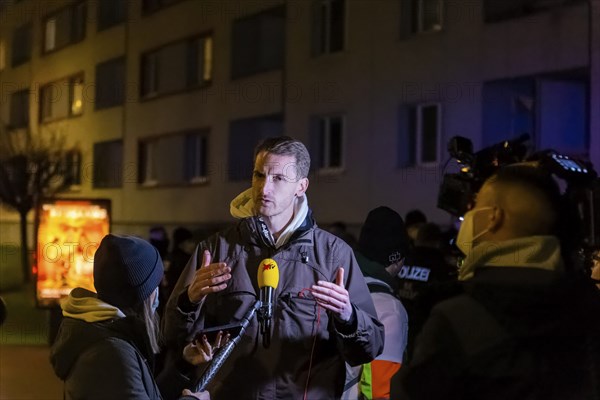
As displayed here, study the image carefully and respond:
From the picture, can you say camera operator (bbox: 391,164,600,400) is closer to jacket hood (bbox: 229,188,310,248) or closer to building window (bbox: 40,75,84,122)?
jacket hood (bbox: 229,188,310,248)

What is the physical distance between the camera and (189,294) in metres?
3.06

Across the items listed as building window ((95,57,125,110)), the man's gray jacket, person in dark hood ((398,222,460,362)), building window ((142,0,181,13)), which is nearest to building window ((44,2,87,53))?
building window ((95,57,125,110))

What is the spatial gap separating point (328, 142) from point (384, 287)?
42.4 ft

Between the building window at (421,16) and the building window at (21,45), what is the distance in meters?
16.4

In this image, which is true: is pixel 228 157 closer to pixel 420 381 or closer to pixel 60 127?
pixel 60 127

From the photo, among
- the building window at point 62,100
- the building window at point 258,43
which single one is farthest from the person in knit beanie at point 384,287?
the building window at point 62,100

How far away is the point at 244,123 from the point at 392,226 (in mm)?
15626

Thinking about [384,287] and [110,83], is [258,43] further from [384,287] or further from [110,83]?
[384,287]

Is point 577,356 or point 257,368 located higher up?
point 577,356

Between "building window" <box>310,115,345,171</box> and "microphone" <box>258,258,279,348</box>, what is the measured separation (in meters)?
13.0

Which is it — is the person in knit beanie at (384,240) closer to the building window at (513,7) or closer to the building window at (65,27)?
the building window at (513,7)

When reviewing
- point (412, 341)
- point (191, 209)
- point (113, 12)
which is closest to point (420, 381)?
point (412, 341)

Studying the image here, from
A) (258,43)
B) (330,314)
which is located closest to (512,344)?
(330,314)

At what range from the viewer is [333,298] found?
289 cm
